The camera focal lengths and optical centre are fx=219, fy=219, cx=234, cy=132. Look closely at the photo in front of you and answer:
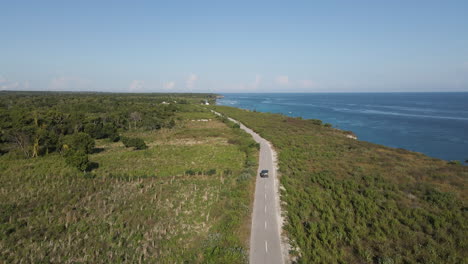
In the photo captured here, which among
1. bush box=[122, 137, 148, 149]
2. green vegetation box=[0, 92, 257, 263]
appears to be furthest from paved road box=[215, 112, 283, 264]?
bush box=[122, 137, 148, 149]

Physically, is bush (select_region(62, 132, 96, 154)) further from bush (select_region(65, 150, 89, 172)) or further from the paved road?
the paved road

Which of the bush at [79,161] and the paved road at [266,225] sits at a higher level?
the bush at [79,161]

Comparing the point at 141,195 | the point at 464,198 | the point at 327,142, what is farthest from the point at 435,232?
the point at 327,142

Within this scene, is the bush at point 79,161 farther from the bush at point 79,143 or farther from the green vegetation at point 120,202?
the bush at point 79,143

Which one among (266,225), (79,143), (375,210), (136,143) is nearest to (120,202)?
(266,225)

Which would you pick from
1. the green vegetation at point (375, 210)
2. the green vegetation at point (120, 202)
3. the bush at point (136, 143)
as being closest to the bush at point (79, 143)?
the green vegetation at point (120, 202)

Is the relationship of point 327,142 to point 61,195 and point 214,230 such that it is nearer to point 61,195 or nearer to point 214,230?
point 214,230

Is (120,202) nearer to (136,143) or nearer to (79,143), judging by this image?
(136,143)
